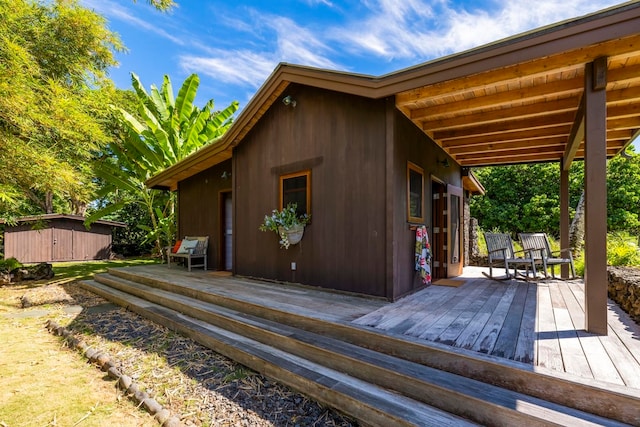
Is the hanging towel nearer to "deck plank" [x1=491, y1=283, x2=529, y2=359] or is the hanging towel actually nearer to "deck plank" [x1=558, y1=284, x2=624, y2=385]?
"deck plank" [x1=491, y1=283, x2=529, y2=359]

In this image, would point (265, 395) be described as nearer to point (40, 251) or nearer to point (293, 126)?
point (293, 126)

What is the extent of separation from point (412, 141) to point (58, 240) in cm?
1763

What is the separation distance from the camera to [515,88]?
3.80m

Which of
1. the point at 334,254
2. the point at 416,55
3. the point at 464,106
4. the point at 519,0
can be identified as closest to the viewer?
the point at 464,106

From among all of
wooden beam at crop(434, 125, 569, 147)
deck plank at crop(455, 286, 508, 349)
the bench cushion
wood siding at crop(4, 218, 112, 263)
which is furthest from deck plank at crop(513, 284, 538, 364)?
wood siding at crop(4, 218, 112, 263)

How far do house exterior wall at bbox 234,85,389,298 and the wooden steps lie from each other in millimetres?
1319

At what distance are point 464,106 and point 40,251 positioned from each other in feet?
61.4

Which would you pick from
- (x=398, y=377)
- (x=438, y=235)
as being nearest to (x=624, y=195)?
(x=438, y=235)

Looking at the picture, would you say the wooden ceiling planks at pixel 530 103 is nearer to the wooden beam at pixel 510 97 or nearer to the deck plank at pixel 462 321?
→ the wooden beam at pixel 510 97

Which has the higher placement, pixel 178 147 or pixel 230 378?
pixel 178 147

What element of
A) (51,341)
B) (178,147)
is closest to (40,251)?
(178,147)

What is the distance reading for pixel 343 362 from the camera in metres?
2.71

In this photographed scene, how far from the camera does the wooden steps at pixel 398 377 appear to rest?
74.7 inches

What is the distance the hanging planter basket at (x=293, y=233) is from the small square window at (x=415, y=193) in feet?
5.66
